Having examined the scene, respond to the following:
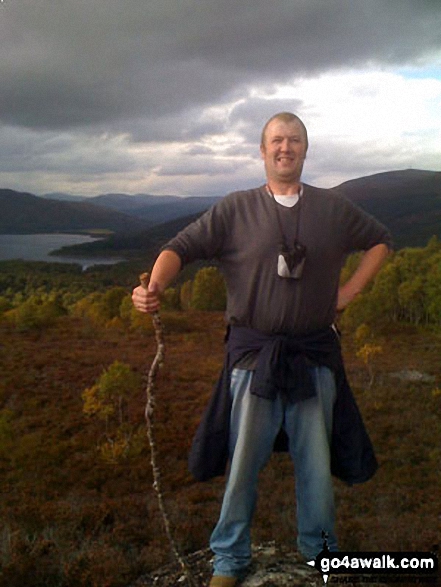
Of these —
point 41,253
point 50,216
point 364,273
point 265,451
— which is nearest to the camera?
point 265,451

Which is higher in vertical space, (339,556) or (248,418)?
(248,418)

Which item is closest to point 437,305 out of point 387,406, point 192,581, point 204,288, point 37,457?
point 387,406

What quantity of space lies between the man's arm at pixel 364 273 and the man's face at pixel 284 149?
0.61 metres

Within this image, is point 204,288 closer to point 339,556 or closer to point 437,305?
point 437,305

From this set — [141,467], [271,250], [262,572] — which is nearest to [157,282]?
[271,250]

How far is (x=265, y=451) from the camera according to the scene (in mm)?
2857

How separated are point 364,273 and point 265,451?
3.58 ft

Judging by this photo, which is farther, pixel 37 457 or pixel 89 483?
pixel 37 457

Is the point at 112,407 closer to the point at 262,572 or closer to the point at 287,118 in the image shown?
the point at 262,572

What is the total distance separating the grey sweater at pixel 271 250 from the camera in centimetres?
273

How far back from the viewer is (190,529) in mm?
5398

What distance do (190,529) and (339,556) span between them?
8.82ft

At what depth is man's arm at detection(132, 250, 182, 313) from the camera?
251 cm

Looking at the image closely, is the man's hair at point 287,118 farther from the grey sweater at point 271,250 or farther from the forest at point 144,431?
the forest at point 144,431
